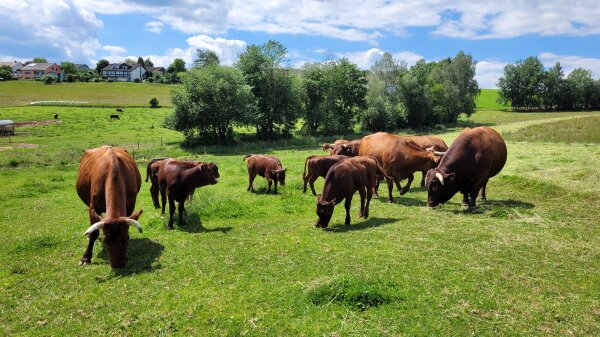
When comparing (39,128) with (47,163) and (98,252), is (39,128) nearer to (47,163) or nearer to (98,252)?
(47,163)

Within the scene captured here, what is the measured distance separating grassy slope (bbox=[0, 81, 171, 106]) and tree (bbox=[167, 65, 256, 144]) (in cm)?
4347

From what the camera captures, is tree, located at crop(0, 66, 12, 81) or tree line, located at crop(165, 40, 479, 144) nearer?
tree line, located at crop(165, 40, 479, 144)

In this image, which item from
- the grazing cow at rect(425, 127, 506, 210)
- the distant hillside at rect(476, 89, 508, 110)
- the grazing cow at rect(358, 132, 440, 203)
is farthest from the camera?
the distant hillside at rect(476, 89, 508, 110)

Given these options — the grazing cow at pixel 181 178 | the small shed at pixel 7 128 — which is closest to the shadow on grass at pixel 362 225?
the grazing cow at pixel 181 178

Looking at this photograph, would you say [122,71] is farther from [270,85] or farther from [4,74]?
[270,85]

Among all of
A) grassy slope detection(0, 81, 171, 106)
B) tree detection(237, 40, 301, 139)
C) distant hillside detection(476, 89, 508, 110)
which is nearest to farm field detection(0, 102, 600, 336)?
tree detection(237, 40, 301, 139)

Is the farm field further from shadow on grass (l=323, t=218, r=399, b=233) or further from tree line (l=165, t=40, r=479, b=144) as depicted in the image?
tree line (l=165, t=40, r=479, b=144)

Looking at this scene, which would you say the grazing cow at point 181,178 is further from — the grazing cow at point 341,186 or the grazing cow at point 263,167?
the grazing cow at point 263,167

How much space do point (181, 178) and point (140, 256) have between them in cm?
320

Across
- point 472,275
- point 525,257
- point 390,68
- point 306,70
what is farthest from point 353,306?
point 390,68

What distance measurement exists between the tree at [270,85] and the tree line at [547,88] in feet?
261

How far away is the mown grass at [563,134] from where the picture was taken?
36.7m

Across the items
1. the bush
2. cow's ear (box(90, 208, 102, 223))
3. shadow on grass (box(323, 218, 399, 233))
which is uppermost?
the bush

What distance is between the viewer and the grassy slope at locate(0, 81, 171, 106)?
282 feet
